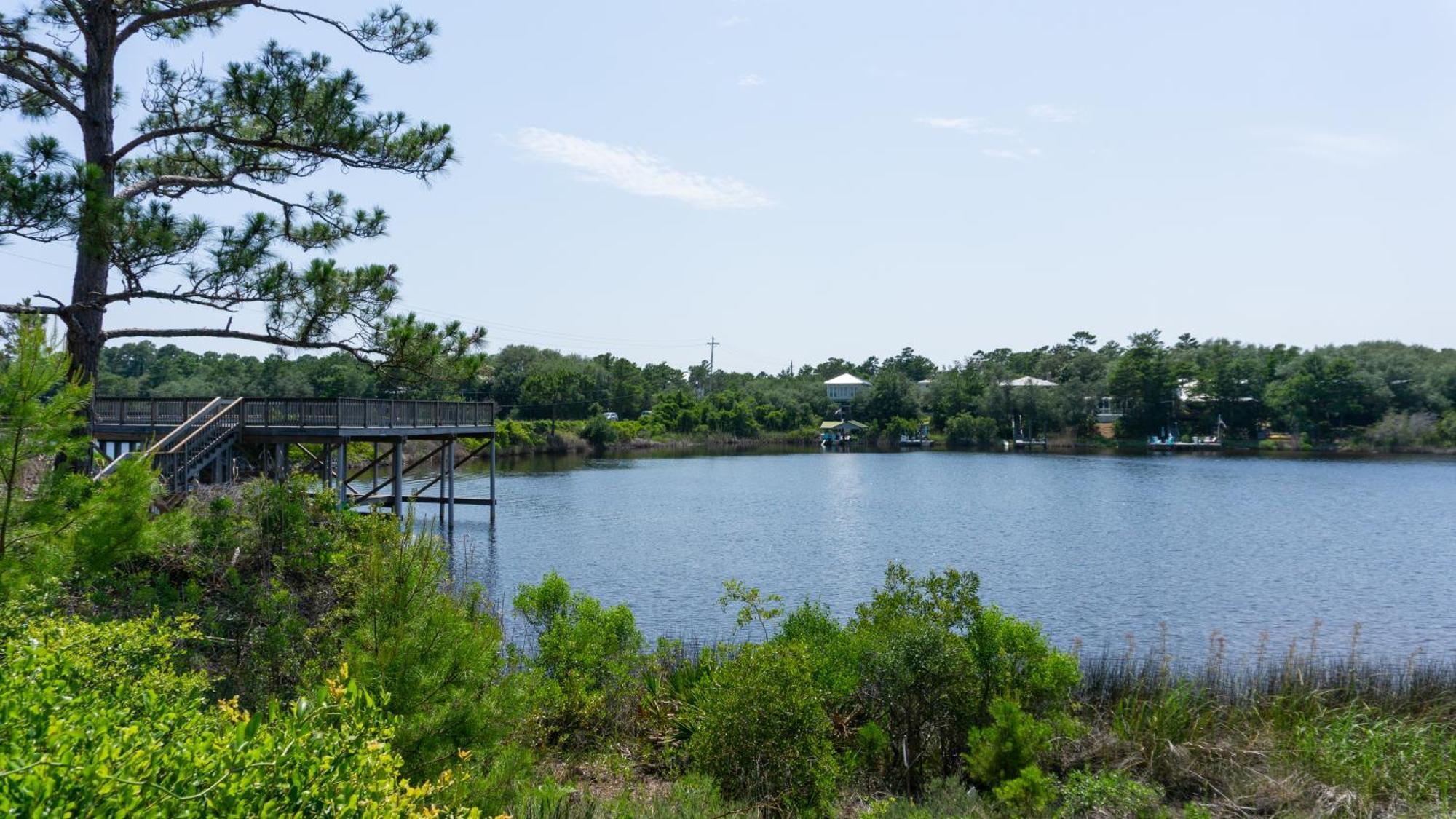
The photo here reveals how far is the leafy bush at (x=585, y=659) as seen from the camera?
961cm

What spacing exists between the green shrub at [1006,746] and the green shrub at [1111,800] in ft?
1.37

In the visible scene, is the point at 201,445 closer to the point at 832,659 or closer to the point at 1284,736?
the point at 832,659

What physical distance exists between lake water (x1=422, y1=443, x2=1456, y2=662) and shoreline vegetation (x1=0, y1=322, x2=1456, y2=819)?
351 centimetres

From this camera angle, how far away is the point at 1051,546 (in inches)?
1156

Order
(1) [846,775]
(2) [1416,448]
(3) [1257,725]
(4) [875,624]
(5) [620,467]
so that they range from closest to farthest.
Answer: (1) [846,775] < (4) [875,624] < (3) [1257,725] < (5) [620,467] < (2) [1416,448]

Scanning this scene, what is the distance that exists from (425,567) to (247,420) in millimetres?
19019

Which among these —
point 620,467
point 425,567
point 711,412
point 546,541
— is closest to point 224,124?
point 425,567

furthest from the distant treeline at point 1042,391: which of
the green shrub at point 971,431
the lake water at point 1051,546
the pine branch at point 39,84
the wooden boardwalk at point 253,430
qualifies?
the pine branch at point 39,84

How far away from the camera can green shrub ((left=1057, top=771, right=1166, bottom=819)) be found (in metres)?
7.31

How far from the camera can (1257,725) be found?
10.3m

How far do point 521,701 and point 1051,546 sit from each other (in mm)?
25944

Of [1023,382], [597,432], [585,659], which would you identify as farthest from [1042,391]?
[585,659]

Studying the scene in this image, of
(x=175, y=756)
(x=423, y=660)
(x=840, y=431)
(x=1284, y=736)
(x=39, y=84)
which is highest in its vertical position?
(x=39, y=84)

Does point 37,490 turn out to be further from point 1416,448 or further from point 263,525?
point 1416,448
